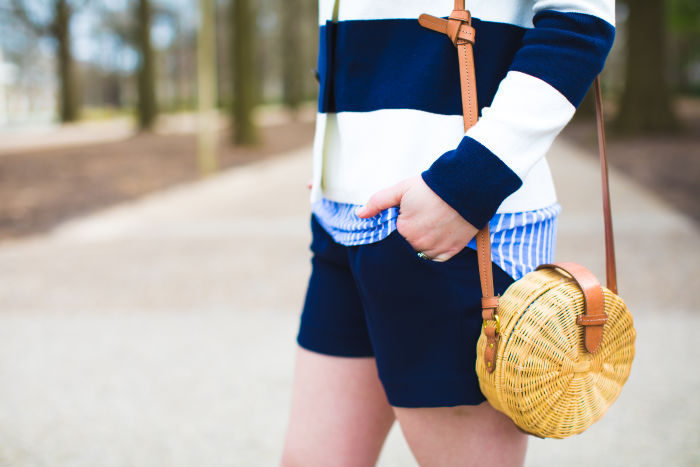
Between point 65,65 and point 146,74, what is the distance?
4.76 meters

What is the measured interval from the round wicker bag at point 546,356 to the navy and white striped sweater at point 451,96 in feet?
0.46

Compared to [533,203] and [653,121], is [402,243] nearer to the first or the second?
[533,203]

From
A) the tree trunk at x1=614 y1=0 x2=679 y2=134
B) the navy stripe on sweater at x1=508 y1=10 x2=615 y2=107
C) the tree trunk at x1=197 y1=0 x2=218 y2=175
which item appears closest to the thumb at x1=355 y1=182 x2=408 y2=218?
the navy stripe on sweater at x1=508 y1=10 x2=615 y2=107

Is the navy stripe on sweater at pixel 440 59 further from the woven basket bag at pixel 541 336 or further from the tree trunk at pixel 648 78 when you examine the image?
the tree trunk at pixel 648 78

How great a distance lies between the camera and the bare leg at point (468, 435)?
109 centimetres

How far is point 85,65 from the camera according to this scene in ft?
155

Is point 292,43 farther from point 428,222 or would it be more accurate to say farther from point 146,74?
point 428,222

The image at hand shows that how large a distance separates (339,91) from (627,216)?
6559 millimetres

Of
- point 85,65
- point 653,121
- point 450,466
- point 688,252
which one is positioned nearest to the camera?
point 450,466

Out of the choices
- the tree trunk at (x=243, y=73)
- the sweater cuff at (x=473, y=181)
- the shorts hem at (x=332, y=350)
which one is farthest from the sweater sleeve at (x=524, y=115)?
the tree trunk at (x=243, y=73)

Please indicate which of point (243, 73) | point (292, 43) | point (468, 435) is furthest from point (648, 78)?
point (292, 43)

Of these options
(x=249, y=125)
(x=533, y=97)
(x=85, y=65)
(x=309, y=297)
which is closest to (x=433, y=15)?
(x=533, y=97)

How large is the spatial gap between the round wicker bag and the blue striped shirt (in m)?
0.05

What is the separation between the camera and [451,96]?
3.53 feet
